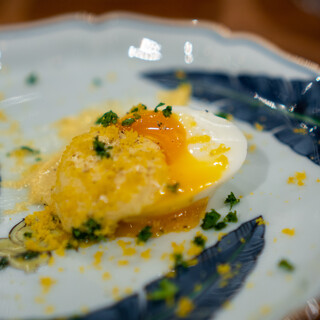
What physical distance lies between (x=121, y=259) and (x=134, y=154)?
2.17ft

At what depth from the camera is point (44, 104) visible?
339cm

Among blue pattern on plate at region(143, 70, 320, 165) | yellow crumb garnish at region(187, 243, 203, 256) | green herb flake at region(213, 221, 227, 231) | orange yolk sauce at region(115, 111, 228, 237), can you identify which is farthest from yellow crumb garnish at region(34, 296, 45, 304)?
blue pattern on plate at region(143, 70, 320, 165)

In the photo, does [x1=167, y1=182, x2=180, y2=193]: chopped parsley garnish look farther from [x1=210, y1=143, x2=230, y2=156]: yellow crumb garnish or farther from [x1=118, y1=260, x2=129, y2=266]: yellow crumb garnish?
[x1=118, y1=260, x2=129, y2=266]: yellow crumb garnish

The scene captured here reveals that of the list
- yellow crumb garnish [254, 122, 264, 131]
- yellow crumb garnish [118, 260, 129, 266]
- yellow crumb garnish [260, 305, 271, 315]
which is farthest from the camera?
yellow crumb garnish [254, 122, 264, 131]

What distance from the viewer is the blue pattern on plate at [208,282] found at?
1875 mm

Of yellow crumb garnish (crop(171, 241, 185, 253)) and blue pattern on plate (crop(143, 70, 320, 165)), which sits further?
blue pattern on plate (crop(143, 70, 320, 165))

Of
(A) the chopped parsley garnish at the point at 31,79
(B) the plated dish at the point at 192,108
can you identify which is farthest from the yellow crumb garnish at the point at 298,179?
(A) the chopped parsley garnish at the point at 31,79

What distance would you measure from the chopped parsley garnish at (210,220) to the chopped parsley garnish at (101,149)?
75 cm

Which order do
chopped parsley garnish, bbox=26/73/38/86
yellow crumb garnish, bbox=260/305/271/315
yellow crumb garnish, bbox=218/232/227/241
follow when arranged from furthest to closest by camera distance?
chopped parsley garnish, bbox=26/73/38/86 < yellow crumb garnish, bbox=218/232/227/241 < yellow crumb garnish, bbox=260/305/271/315

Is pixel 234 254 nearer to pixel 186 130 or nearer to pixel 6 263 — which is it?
pixel 186 130

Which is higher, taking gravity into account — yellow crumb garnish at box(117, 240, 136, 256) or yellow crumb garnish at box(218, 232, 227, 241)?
yellow crumb garnish at box(218, 232, 227, 241)

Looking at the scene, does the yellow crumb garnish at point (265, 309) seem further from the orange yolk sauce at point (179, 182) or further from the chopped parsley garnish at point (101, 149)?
the chopped parsley garnish at point (101, 149)

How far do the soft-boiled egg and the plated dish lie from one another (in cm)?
22

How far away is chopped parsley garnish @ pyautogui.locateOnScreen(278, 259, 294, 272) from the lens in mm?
1993
